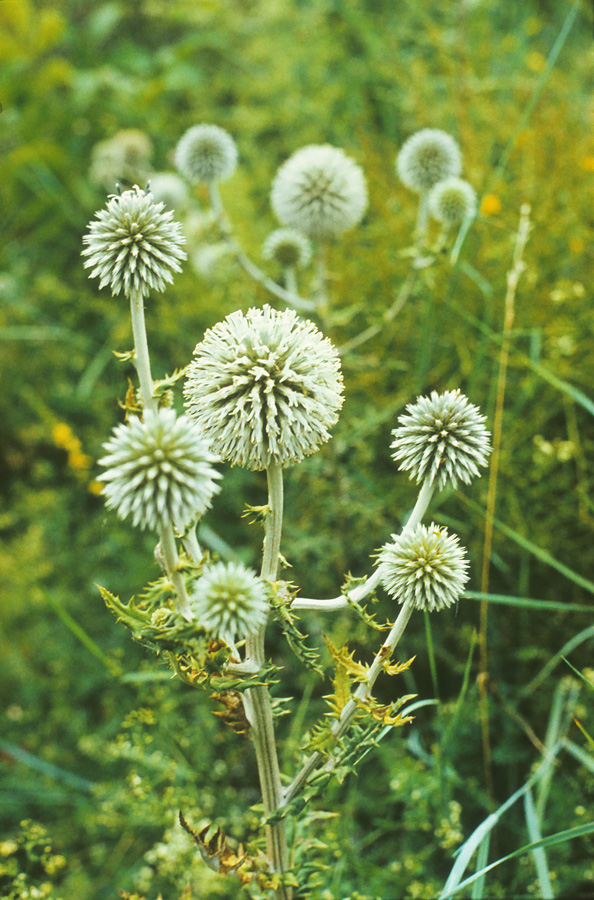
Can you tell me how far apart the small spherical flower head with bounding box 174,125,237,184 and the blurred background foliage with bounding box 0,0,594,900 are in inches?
33.7

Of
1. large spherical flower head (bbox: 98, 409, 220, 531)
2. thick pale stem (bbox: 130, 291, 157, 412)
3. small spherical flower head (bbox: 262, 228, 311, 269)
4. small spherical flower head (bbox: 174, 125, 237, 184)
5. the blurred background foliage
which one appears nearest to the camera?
large spherical flower head (bbox: 98, 409, 220, 531)

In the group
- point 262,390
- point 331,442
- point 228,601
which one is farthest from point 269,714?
point 331,442

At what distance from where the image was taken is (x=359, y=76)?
5707 mm

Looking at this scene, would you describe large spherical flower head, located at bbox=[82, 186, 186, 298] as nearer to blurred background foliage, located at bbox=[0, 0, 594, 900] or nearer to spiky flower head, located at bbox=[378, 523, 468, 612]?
spiky flower head, located at bbox=[378, 523, 468, 612]

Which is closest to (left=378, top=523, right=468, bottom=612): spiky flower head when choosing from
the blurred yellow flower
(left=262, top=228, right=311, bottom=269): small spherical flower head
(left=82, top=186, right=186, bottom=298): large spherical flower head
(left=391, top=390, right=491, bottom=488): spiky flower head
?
(left=391, top=390, right=491, bottom=488): spiky flower head

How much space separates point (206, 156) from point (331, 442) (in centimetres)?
156

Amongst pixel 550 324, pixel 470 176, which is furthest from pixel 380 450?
pixel 470 176

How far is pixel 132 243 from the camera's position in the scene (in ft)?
5.15

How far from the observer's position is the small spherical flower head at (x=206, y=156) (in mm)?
3117

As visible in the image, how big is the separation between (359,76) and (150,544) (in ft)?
15.2

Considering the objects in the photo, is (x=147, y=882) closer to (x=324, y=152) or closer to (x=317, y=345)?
(x=317, y=345)

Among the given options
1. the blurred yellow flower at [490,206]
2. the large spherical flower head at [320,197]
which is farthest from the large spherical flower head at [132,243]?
the blurred yellow flower at [490,206]

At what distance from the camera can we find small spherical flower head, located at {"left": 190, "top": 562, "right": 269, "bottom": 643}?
4.21 ft

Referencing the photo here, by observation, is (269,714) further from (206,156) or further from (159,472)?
A: (206,156)
